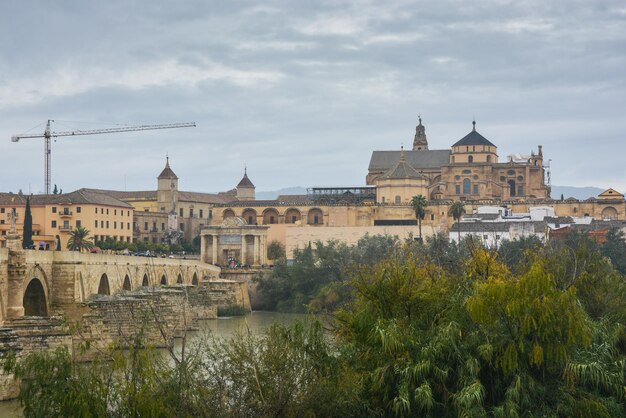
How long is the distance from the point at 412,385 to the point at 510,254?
5078 cm

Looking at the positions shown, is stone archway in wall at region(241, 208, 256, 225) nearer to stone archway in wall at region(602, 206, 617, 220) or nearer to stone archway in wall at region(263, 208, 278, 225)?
stone archway in wall at region(263, 208, 278, 225)

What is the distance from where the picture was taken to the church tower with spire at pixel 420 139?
136 m

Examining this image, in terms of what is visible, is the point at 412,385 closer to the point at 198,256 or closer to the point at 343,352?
the point at 343,352

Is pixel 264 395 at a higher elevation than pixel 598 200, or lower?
lower

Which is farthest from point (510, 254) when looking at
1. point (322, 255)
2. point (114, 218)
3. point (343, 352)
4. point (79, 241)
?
point (343, 352)

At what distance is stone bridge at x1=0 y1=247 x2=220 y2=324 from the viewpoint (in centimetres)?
3791

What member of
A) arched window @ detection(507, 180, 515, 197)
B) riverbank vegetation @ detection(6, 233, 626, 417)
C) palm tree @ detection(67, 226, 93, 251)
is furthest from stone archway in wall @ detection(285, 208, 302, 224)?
riverbank vegetation @ detection(6, 233, 626, 417)

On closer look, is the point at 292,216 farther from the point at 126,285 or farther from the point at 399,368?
the point at 399,368

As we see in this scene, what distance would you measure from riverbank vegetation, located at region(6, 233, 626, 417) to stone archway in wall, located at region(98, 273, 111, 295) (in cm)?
2692

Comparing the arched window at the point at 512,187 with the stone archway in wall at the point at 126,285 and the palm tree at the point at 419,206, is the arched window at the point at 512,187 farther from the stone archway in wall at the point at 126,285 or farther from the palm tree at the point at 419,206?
the stone archway in wall at the point at 126,285

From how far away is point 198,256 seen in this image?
101 metres

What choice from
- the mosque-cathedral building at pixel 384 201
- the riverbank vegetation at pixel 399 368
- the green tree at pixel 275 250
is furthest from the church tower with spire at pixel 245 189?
the riverbank vegetation at pixel 399 368

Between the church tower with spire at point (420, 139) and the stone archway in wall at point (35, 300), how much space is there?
9562 cm

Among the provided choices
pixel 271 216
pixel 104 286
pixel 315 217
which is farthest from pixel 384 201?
pixel 104 286
